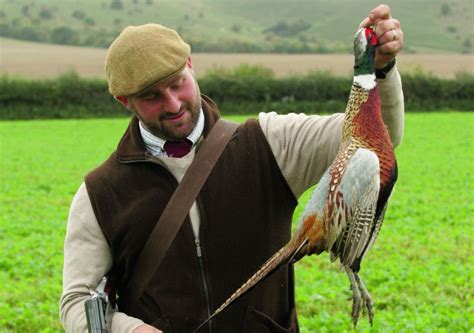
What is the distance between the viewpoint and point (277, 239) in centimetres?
360

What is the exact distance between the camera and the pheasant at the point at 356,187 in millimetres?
2352

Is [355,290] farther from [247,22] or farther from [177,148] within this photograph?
[247,22]

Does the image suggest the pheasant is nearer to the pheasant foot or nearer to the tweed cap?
the pheasant foot

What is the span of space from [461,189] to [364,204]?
1455 centimetres

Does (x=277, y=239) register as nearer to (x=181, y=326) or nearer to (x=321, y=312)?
(x=181, y=326)

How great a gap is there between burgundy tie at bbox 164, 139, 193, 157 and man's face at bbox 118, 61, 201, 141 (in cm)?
7

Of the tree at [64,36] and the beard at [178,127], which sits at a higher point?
the beard at [178,127]

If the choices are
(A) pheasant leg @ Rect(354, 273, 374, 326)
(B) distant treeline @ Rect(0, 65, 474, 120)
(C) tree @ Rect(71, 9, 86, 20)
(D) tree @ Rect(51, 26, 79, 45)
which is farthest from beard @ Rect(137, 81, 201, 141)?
(C) tree @ Rect(71, 9, 86, 20)

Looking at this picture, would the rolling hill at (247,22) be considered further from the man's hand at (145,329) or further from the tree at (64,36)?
the man's hand at (145,329)

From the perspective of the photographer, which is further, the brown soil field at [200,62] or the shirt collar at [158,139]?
the brown soil field at [200,62]

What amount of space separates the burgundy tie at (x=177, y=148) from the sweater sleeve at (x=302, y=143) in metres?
0.41

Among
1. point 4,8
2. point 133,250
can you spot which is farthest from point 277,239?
point 4,8

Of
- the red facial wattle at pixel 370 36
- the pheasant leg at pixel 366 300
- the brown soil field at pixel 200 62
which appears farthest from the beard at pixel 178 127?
the brown soil field at pixel 200 62

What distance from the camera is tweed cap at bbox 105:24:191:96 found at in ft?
10.4
